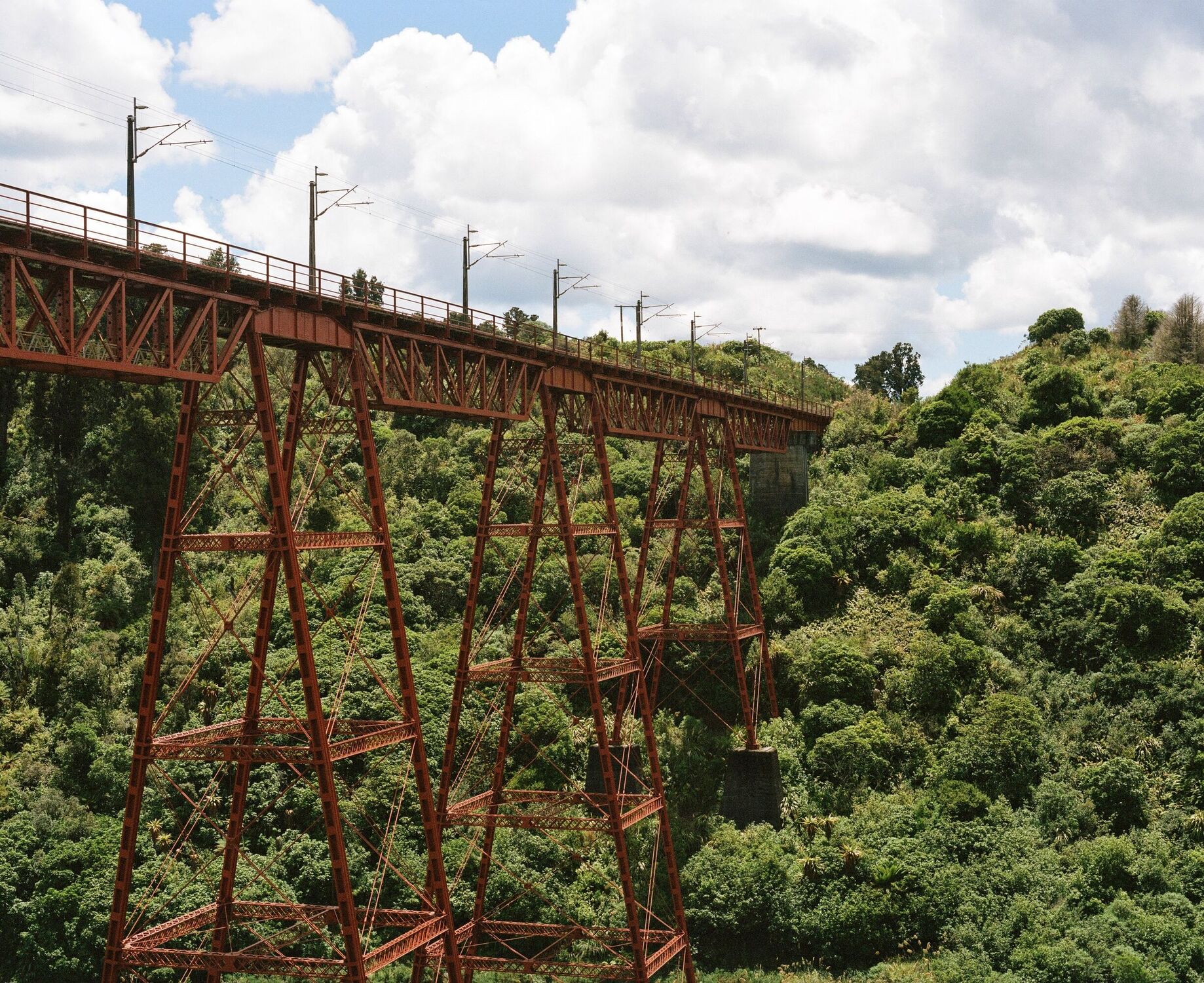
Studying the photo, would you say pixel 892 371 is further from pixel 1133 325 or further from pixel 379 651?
pixel 379 651

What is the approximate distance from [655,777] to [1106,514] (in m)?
24.8

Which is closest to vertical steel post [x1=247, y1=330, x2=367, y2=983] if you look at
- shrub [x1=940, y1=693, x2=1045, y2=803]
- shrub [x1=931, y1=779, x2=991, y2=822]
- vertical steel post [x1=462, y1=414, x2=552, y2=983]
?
vertical steel post [x1=462, y1=414, x2=552, y2=983]

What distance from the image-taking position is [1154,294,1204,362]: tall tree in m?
59.3

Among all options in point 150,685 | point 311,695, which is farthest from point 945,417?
point 150,685

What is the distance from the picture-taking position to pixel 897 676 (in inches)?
1577

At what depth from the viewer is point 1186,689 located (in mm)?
36875

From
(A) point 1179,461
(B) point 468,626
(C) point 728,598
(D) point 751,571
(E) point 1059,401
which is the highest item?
(E) point 1059,401

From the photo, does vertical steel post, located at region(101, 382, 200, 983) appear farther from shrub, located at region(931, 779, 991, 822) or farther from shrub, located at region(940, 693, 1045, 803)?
shrub, located at region(940, 693, 1045, 803)

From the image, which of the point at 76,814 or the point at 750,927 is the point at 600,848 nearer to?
the point at 750,927

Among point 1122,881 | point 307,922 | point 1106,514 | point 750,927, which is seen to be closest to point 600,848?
point 750,927

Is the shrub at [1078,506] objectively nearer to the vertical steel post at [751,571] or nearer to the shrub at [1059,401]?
the shrub at [1059,401]

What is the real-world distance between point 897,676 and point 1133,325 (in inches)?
1409

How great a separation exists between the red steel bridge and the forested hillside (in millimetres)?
1799

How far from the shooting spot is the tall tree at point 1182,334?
59.3 m
